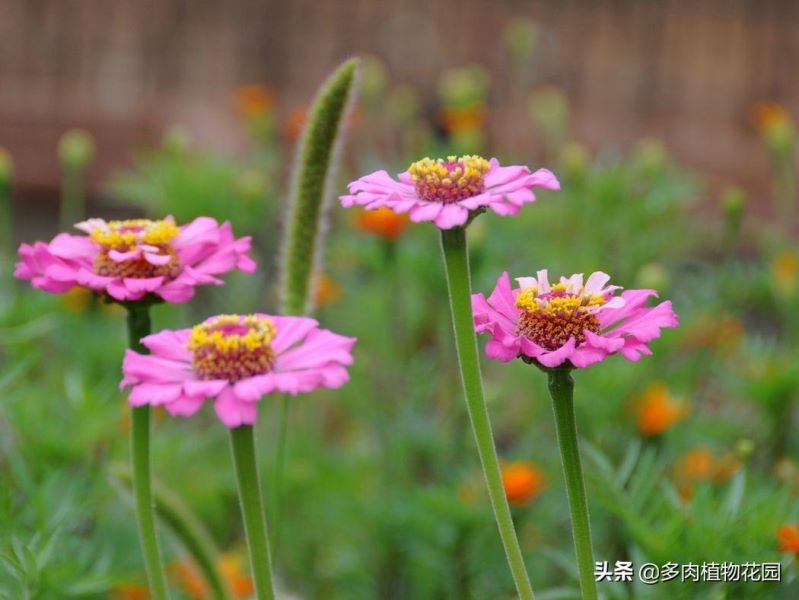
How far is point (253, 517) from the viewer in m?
0.51

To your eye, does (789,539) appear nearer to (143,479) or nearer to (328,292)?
(143,479)

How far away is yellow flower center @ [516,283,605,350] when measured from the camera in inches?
20.5

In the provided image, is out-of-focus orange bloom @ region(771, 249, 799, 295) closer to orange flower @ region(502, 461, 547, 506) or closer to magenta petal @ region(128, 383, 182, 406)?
orange flower @ region(502, 461, 547, 506)

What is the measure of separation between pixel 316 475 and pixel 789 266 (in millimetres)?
653

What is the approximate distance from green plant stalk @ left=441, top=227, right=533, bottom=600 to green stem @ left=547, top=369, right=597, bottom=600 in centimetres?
3

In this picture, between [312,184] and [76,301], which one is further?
[76,301]

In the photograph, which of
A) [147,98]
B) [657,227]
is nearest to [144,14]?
[147,98]

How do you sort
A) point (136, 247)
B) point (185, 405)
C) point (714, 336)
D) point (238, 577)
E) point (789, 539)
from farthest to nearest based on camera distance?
point (714, 336) < point (238, 577) < point (789, 539) < point (136, 247) < point (185, 405)

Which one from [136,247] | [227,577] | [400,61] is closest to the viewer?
[136,247]

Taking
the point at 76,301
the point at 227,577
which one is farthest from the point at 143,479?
the point at 76,301

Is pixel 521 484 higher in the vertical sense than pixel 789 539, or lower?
lower

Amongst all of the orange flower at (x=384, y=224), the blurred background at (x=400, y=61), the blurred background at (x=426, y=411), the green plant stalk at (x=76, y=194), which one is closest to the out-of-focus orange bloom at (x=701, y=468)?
the blurred background at (x=426, y=411)

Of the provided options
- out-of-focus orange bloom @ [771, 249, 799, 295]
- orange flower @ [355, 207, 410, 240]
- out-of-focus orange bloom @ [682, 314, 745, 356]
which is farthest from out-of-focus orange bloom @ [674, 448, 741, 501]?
orange flower @ [355, 207, 410, 240]

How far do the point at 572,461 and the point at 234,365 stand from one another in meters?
0.15
